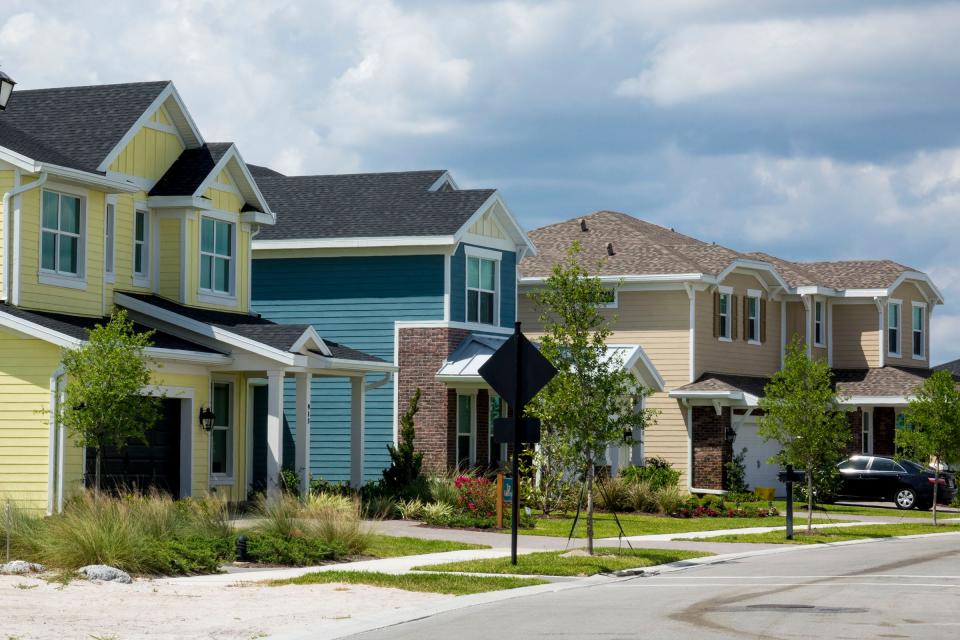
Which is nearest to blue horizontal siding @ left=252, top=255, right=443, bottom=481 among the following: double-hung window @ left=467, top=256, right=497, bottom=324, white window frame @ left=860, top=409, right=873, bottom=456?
double-hung window @ left=467, top=256, right=497, bottom=324

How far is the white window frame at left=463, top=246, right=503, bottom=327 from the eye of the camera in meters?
36.0

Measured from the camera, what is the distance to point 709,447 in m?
42.5

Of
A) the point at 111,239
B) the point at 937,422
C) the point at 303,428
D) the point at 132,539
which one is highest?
the point at 111,239

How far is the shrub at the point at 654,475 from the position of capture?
36031 mm

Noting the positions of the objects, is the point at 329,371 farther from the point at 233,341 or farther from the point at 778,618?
the point at 778,618

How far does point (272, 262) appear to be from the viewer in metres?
37.1

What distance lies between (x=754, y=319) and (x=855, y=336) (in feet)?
15.7

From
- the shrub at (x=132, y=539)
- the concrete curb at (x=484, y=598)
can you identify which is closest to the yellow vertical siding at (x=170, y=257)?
the shrub at (x=132, y=539)

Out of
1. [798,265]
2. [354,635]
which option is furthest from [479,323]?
[354,635]

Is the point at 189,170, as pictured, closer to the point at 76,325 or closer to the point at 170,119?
the point at 170,119

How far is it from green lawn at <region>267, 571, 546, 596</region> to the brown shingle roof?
78.9 feet

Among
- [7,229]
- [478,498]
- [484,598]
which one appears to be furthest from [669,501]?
[484,598]

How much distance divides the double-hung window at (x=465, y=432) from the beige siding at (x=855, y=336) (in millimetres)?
17877

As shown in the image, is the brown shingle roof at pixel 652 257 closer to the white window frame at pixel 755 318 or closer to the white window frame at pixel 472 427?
the white window frame at pixel 755 318
